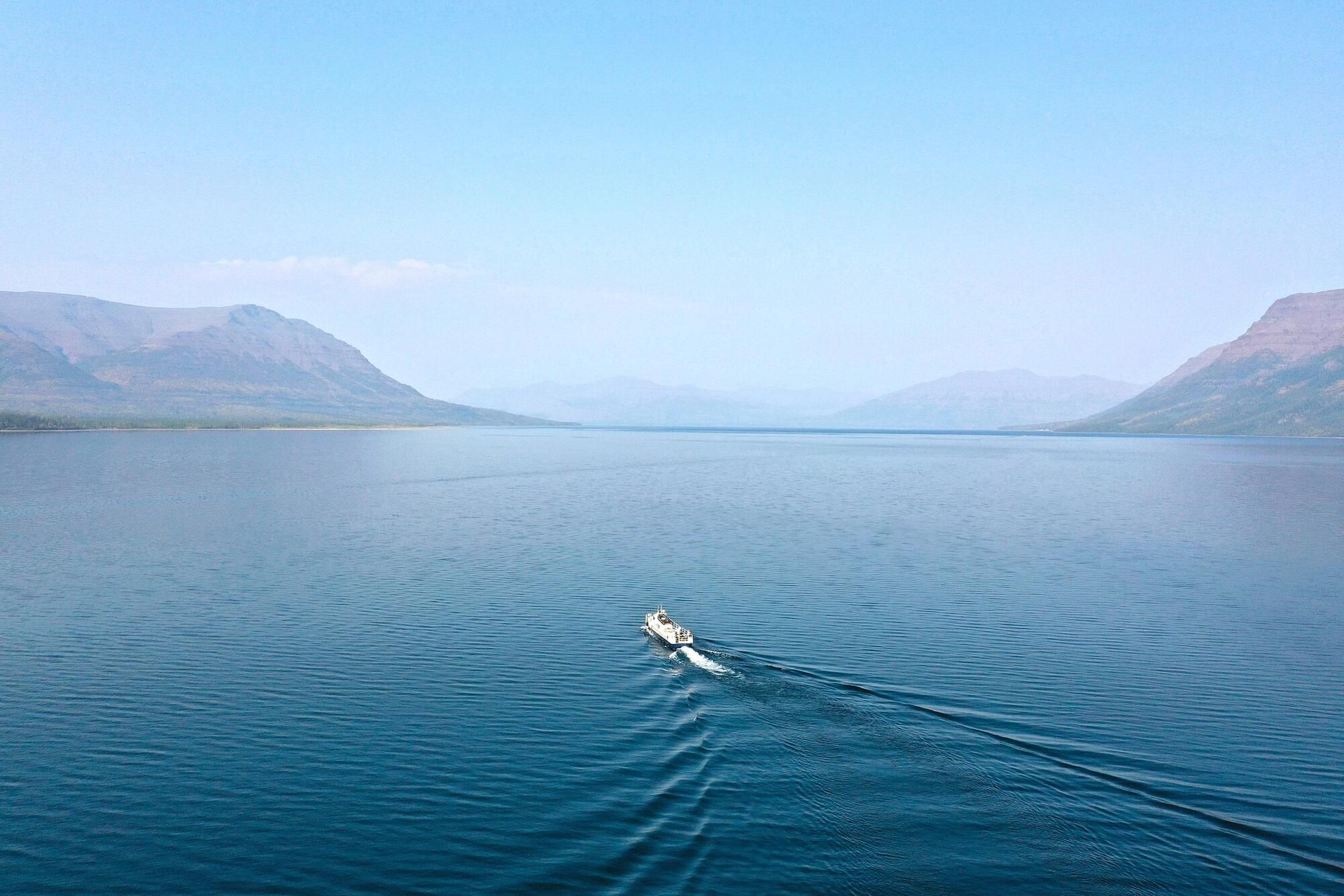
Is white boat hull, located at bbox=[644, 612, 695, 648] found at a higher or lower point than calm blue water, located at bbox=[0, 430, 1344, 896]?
higher

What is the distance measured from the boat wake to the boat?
436 mm

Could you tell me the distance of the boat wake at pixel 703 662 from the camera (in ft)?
130

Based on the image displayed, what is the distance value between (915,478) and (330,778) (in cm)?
14534

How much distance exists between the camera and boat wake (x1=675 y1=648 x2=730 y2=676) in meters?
39.8

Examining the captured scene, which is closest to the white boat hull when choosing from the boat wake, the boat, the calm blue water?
the boat

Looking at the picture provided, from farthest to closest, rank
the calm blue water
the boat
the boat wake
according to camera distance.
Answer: the boat < the boat wake < the calm blue water

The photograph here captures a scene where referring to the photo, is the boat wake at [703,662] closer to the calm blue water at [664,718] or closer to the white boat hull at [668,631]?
the calm blue water at [664,718]

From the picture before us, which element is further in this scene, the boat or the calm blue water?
the boat

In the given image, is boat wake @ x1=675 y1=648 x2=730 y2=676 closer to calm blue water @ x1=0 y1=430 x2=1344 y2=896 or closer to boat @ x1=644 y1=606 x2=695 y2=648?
calm blue water @ x1=0 y1=430 x2=1344 y2=896

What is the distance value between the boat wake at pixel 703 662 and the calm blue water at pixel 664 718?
0.21 meters

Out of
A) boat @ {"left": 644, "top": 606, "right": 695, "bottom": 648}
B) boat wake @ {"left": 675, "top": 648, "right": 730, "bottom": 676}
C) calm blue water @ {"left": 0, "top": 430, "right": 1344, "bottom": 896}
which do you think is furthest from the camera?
boat @ {"left": 644, "top": 606, "right": 695, "bottom": 648}

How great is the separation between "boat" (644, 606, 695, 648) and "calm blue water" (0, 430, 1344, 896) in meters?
1.45

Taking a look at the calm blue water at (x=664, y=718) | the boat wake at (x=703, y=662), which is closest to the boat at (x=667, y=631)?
the boat wake at (x=703, y=662)

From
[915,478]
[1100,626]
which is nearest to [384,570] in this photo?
[1100,626]
